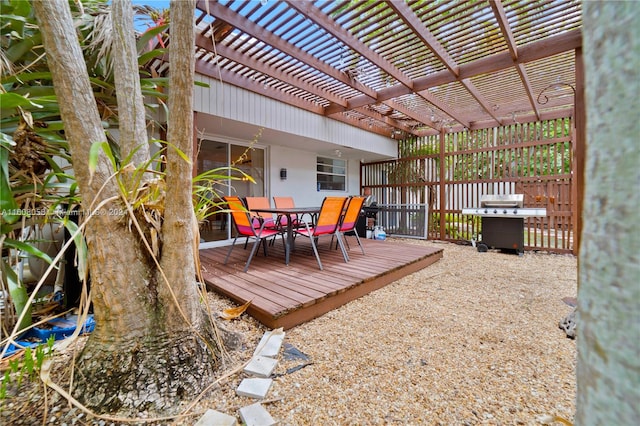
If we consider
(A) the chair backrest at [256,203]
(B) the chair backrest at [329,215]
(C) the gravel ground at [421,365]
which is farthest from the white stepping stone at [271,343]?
(A) the chair backrest at [256,203]

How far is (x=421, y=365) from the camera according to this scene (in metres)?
1.56

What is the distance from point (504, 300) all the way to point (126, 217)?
3182mm

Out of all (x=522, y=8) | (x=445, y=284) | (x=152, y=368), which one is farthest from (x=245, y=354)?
(x=522, y=8)

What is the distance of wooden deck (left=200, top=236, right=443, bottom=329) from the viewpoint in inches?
83.1

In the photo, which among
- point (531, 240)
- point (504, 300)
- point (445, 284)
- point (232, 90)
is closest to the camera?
point (504, 300)

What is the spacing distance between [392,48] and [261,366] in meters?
3.75

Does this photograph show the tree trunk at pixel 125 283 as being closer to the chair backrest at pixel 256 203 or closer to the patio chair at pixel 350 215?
the patio chair at pixel 350 215

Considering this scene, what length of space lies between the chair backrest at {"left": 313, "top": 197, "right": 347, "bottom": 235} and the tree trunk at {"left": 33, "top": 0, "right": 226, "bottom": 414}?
6.37ft

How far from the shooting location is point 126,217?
4.06 ft

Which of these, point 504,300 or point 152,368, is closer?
point 152,368

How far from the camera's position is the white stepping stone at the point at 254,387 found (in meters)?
1.27

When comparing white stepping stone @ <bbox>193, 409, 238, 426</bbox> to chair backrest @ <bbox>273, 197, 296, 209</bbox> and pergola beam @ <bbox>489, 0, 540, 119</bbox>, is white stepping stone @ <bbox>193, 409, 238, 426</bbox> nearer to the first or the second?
pergola beam @ <bbox>489, 0, 540, 119</bbox>

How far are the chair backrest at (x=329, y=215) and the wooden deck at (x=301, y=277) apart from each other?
0.45m

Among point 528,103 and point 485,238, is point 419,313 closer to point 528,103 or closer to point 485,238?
point 485,238
